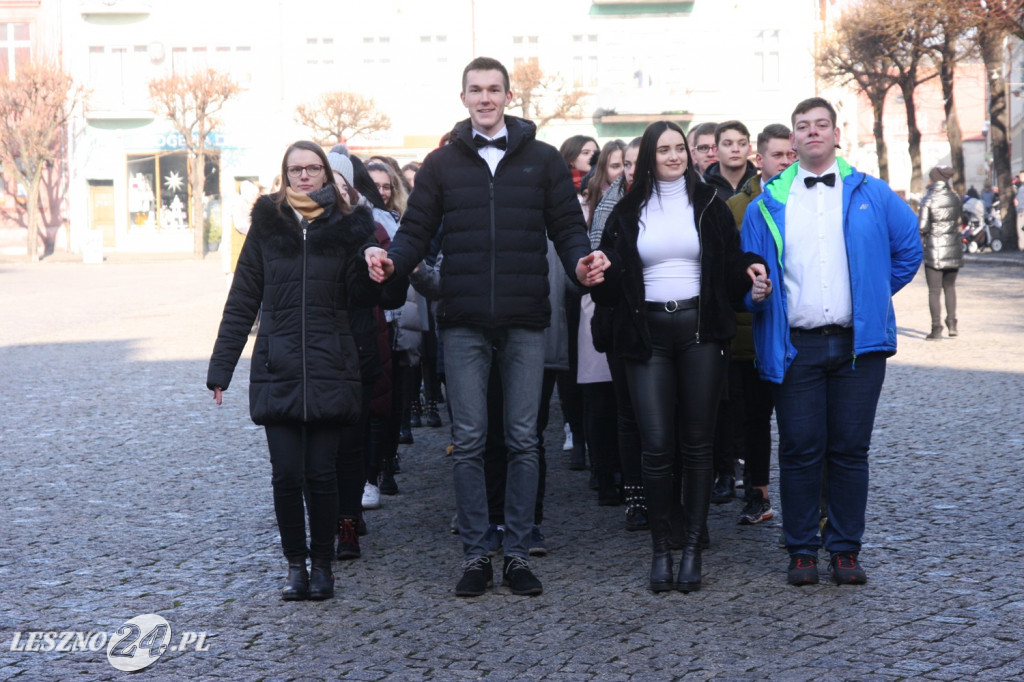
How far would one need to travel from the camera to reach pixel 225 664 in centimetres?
480

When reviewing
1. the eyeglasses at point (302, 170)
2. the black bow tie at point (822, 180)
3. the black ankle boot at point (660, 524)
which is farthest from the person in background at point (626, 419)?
the eyeglasses at point (302, 170)

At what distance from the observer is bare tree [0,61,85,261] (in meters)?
47.6

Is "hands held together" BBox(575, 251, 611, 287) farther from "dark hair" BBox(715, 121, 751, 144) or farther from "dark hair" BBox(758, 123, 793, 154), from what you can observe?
"dark hair" BBox(715, 121, 751, 144)

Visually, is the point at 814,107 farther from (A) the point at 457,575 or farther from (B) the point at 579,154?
(B) the point at 579,154

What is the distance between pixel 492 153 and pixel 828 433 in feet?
6.21

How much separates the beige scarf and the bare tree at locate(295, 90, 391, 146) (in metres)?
42.2

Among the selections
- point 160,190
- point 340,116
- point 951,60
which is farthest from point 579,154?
point 160,190

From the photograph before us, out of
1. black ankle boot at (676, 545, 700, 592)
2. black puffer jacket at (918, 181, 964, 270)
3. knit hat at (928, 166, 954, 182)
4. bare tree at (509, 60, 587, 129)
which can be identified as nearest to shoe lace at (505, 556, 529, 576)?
black ankle boot at (676, 545, 700, 592)

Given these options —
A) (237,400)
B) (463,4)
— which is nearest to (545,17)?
(463,4)

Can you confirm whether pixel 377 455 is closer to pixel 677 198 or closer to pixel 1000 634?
pixel 677 198

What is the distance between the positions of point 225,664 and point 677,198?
271 cm

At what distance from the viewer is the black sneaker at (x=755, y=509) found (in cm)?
700

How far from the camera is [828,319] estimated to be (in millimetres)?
5684

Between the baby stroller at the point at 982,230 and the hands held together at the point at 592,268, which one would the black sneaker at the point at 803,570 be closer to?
the hands held together at the point at 592,268
